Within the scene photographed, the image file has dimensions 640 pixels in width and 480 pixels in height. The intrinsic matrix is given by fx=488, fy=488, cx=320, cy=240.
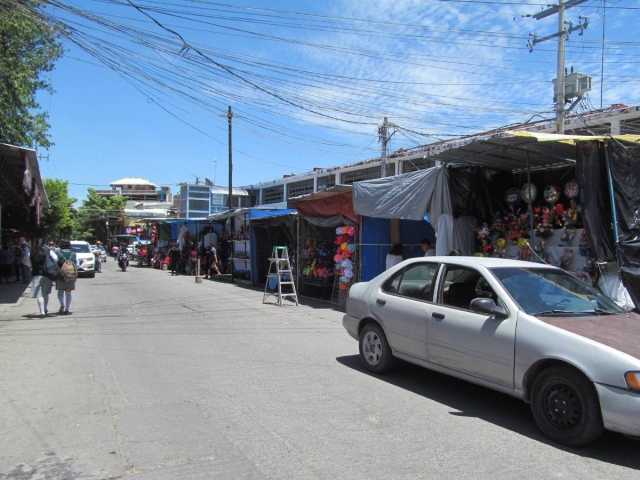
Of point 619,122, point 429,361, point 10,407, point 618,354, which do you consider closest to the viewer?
point 618,354

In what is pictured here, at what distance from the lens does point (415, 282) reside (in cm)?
598

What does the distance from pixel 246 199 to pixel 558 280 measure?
131ft

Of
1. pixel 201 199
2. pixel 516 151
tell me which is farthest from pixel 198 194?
pixel 516 151

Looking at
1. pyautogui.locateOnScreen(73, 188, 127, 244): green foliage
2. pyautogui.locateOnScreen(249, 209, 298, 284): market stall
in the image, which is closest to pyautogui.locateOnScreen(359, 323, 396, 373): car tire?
pyautogui.locateOnScreen(249, 209, 298, 284): market stall

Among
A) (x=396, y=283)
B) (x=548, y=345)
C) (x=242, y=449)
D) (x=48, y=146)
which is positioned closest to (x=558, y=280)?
(x=548, y=345)

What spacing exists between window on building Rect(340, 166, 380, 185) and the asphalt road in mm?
21732

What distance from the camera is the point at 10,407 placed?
16.5ft

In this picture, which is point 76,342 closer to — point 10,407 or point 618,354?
point 10,407

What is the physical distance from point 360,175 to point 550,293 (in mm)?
25934

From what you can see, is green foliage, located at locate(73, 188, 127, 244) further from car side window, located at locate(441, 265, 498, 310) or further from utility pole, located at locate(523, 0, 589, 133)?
car side window, located at locate(441, 265, 498, 310)

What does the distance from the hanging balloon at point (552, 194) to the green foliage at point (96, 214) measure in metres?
60.0

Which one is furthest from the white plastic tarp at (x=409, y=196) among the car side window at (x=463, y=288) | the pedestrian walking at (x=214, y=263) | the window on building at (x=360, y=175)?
the window on building at (x=360, y=175)

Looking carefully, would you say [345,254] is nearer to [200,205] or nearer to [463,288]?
[463,288]

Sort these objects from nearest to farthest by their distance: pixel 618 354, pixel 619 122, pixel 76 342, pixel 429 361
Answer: pixel 618 354 → pixel 429 361 → pixel 76 342 → pixel 619 122
